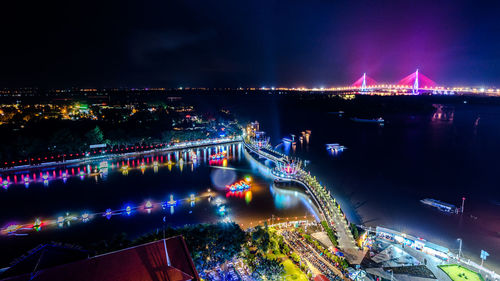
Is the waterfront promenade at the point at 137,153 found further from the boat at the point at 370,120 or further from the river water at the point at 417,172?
the boat at the point at 370,120

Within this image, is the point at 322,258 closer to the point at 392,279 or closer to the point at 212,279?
the point at 392,279

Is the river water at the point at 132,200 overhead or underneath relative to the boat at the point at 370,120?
underneath

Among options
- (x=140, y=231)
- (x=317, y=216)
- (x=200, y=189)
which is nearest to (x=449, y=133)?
(x=317, y=216)

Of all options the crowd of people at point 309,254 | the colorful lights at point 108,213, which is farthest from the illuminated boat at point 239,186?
the colorful lights at point 108,213

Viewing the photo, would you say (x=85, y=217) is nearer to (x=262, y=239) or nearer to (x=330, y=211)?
(x=262, y=239)

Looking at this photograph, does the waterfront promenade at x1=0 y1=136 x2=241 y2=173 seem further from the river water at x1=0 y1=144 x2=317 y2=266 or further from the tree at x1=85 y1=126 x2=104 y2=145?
the tree at x1=85 y1=126 x2=104 y2=145

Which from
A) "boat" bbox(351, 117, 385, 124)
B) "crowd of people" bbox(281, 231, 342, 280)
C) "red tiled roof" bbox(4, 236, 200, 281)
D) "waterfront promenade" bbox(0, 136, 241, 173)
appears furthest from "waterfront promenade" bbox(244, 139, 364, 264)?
"boat" bbox(351, 117, 385, 124)
